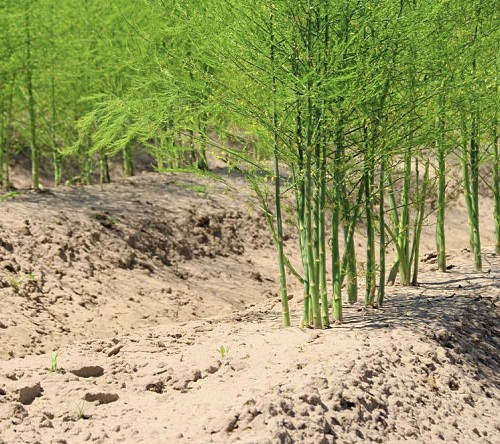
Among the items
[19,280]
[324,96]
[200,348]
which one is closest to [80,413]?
[200,348]

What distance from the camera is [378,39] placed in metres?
6.28

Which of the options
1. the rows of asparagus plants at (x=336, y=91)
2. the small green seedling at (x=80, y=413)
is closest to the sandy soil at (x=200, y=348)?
the small green seedling at (x=80, y=413)

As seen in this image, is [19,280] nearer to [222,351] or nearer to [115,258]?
[115,258]

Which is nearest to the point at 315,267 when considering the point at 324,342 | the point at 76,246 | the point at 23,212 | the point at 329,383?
the point at 324,342

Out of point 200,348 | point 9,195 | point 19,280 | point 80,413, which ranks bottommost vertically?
point 80,413

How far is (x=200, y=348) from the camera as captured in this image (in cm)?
658

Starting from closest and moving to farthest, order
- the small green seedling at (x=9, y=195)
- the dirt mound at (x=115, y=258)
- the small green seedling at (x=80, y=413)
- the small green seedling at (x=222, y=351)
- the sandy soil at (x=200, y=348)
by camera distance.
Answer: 1. the sandy soil at (x=200, y=348)
2. the small green seedling at (x=80, y=413)
3. the small green seedling at (x=222, y=351)
4. the dirt mound at (x=115, y=258)
5. the small green seedling at (x=9, y=195)

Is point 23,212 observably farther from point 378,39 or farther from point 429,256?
point 378,39

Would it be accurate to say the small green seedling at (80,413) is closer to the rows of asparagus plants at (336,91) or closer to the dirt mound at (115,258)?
the rows of asparagus plants at (336,91)

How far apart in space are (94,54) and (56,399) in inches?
318

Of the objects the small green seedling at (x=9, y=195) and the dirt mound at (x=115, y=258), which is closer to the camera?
the dirt mound at (x=115, y=258)

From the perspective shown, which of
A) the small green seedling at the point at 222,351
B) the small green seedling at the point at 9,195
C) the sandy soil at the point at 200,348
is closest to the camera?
the sandy soil at the point at 200,348

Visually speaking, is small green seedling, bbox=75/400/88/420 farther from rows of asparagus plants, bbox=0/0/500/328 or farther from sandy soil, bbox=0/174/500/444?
rows of asparagus plants, bbox=0/0/500/328

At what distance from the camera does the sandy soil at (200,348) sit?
531 cm
